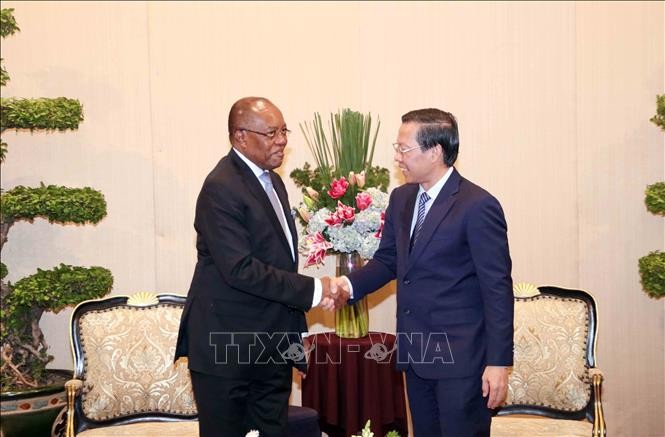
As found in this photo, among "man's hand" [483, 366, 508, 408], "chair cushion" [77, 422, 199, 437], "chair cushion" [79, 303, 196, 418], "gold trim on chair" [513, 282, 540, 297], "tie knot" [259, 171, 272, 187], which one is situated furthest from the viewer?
"gold trim on chair" [513, 282, 540, 297]

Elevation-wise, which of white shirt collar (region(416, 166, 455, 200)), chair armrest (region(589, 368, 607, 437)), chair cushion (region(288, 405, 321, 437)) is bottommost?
chair cushion (region(288, 405, 321, 437))

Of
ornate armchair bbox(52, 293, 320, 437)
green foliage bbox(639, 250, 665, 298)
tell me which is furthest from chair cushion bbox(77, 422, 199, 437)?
green foliage bbox(639, 250, 665, 298)

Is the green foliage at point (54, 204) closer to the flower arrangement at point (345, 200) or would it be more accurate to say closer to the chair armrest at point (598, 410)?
the flower arrangement at point (345, 200)

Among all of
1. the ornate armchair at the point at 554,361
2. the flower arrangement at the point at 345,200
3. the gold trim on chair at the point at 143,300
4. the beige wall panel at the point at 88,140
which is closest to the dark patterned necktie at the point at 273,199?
the flower arrangement at the point at 345,200

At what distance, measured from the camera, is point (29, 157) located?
173 inches

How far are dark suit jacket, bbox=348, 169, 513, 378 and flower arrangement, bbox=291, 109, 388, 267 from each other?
1.00 metres

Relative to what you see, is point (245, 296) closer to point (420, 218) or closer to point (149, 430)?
point (420, 218)

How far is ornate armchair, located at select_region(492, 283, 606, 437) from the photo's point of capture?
11.2 feet

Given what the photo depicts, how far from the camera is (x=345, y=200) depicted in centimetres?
383

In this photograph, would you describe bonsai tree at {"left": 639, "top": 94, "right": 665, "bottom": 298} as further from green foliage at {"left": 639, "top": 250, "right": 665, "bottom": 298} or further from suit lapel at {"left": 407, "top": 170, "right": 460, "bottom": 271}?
suit lapel at {"left": 407, "top": 170, "right": 460, "bottom": 271}

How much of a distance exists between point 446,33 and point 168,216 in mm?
1993

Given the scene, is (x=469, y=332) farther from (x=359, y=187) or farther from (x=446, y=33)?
(x=446, y=33)

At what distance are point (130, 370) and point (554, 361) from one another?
77.9 inches

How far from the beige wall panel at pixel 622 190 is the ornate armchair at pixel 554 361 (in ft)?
3.63
